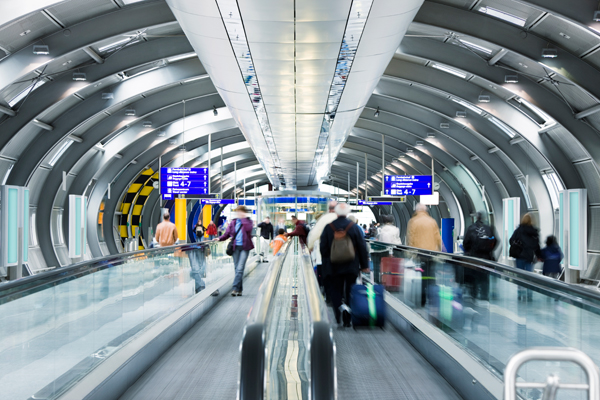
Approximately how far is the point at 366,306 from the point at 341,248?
109cm

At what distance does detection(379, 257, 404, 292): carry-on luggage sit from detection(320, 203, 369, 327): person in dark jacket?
4.49 ft

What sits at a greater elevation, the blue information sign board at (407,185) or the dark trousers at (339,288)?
the blue information sign board at (407,185)

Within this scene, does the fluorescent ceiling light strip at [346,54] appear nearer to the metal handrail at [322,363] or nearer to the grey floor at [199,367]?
the grey floor at [199,367]

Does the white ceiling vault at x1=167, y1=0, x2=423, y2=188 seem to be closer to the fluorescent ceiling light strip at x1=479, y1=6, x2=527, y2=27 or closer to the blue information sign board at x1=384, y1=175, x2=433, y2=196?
the fluorescent ceiling light strip at x1=479, y1=6, x2=527, y2=27

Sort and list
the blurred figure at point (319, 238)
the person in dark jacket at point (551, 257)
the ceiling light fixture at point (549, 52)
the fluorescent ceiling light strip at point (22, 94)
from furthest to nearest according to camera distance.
A: the fluorescent ceiling light strip at point (22, 94)
the ceiling light fixture at point (549, 52)
the person in dark jacket at point (551, 257)
the blurred figure at point (319, 238)

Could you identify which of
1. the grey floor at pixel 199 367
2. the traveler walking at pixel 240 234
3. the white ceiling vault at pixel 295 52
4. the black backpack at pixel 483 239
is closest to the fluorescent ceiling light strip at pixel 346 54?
the white ceiling vault at pixel 295 52

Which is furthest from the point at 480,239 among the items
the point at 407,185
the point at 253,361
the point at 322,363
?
the point at 407,185

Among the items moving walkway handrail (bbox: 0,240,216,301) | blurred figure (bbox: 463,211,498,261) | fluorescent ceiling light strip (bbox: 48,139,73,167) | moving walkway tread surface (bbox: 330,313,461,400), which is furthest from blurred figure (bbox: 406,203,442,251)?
fluorescent ceiling light strip (bbox: 48,139,73,167)

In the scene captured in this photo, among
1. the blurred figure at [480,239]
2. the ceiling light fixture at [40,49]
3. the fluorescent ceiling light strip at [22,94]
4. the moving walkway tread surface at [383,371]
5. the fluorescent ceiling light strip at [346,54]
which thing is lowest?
the moving walkway tread surface at [383,371]

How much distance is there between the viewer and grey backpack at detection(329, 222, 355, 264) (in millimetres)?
7750

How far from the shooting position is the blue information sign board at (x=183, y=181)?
2327cm

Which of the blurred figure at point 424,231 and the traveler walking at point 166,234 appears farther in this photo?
the traveler walking at point 166,234

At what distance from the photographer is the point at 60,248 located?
86.6ft

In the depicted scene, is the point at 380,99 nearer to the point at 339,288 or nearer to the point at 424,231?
the point at 424,231
